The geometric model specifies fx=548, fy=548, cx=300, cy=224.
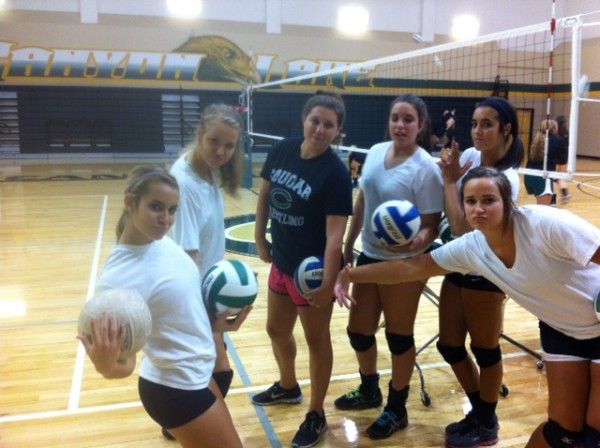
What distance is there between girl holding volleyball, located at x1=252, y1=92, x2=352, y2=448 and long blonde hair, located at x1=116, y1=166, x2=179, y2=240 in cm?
91

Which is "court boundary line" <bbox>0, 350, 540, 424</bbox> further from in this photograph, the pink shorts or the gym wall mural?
the gym wall mural

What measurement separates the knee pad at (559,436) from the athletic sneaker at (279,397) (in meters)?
1.52

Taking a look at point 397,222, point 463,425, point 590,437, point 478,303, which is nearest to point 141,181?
point 397,222

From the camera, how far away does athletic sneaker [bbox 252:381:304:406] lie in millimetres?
3316

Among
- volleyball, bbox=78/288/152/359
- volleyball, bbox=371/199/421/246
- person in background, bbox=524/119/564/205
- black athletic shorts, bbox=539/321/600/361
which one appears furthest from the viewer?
person in background, bbox=524/119/564/205

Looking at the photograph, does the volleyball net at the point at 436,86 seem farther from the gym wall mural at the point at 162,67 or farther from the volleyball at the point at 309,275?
the volleyball at the point at 309,275

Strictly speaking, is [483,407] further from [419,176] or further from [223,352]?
[223,352]

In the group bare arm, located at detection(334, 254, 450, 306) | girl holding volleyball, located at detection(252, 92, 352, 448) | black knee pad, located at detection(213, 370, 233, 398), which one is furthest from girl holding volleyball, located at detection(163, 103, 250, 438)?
bare arm, located at detection(334, 254, 450, 306)

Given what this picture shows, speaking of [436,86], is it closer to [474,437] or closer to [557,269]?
[474,437]

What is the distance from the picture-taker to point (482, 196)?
212cm

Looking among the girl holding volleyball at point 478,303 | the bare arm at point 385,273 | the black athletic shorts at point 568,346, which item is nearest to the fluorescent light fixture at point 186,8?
the girl holding volleyball at point 478,303

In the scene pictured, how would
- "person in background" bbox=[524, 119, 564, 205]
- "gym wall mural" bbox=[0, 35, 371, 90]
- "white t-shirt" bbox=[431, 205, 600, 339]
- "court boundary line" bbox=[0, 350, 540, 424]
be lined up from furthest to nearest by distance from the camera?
"gym wall mural" bbox=[0, 35, 371, 90] → "person in background" bbox=[524, 119, 564, 205] → "court boundary line" bbox=[0, 350, 540, 424] → "white t-shirt" bbox=[431, 205, 600, 339]

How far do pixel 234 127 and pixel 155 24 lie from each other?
15457 mm

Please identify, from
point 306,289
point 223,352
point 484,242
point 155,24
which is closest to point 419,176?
point 484,242
